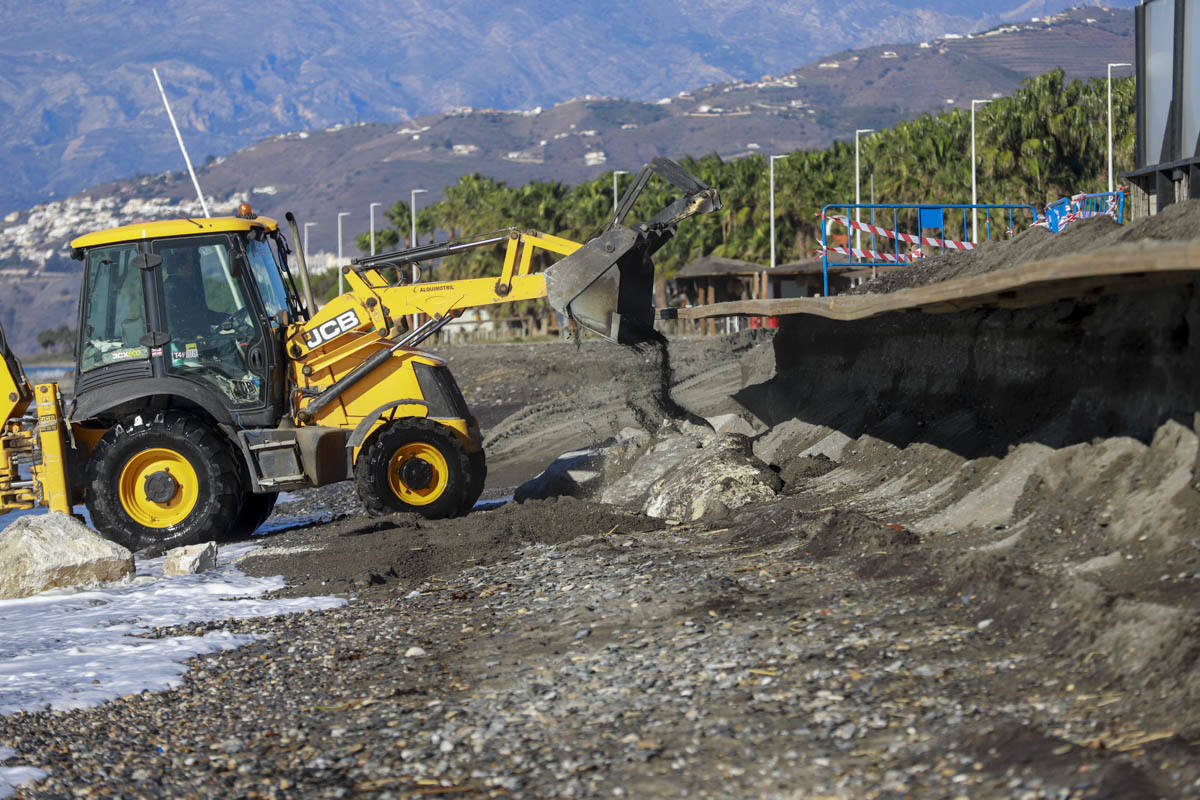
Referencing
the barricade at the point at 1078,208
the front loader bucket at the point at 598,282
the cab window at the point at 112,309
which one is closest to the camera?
the front loader bucket at the point at 598,282

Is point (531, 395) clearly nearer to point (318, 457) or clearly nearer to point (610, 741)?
point (318, 457)

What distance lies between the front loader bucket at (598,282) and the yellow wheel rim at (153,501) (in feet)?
12.2

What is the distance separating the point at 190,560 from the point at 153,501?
1.80 m

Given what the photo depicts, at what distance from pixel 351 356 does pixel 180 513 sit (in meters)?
2.12

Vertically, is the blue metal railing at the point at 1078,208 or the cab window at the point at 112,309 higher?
the blue metal railing at the point at 1078,208

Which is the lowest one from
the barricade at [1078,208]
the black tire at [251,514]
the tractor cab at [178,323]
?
the black tire at [251,514]

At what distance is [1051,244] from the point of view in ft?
33.9

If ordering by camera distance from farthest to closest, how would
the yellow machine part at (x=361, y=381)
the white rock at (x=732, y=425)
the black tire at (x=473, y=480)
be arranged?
the white rock at (x=732, y=425)
the yellow machine part at (x=361, y=381)
the black tire at (x=473, y=480)

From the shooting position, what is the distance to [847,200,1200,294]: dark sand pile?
342 inches

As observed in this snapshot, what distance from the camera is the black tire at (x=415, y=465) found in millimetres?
12719

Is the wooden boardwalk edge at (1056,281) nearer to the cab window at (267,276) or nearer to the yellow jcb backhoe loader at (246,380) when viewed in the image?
the yellow jcb backhoe loader at (246,380)

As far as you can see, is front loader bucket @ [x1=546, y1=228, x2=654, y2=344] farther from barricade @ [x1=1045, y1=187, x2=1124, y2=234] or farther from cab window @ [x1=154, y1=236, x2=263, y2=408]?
barricade @ [x1=1045, y1=187, x2=1124, y2=234]

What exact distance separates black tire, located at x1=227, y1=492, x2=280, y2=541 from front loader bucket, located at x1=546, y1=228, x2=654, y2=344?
374cm

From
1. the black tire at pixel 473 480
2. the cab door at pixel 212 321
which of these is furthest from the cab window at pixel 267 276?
the black tire at pixel 473 480
